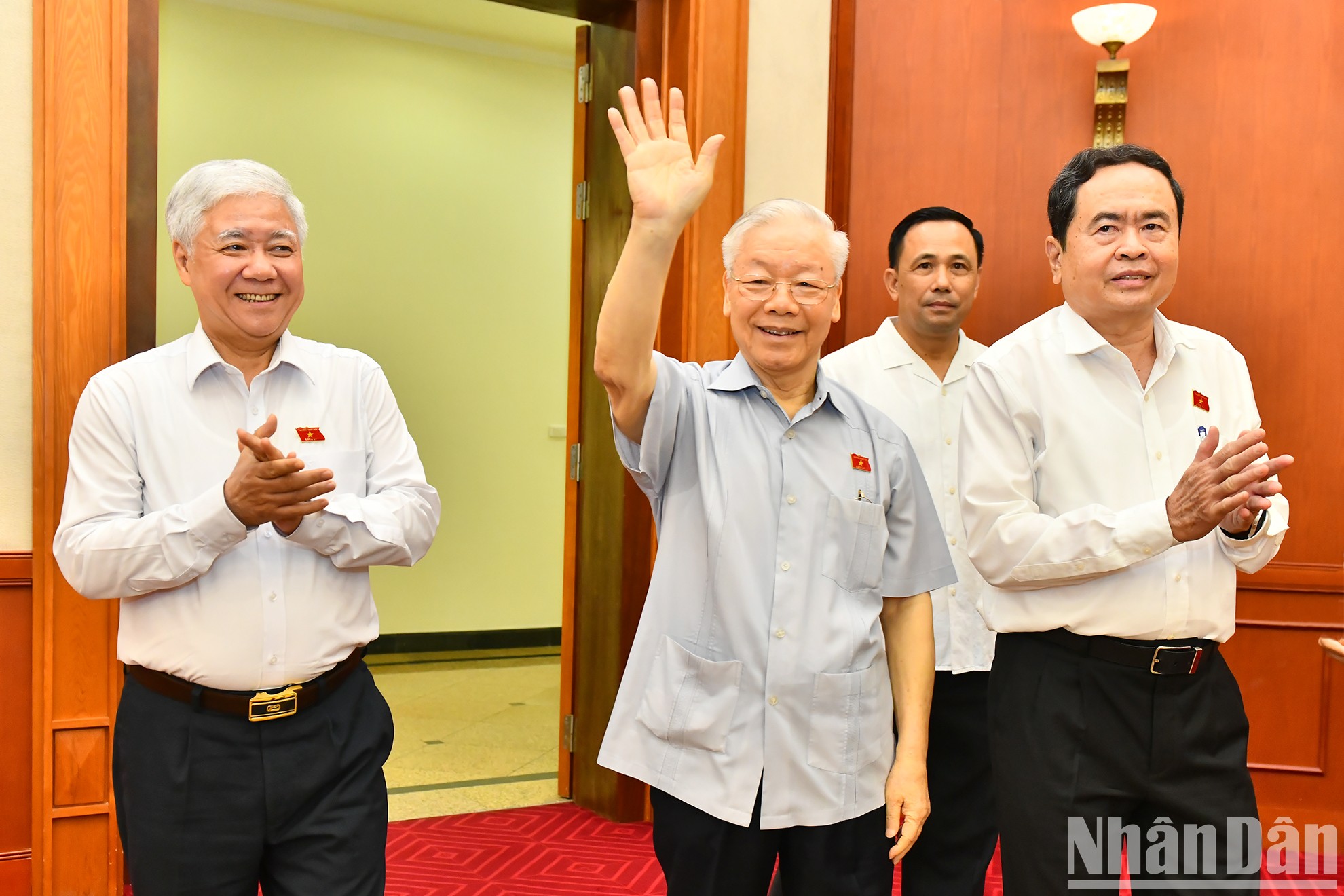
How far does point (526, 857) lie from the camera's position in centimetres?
374

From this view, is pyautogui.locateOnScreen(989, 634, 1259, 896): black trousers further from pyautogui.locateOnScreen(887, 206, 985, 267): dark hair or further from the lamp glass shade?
the lamp glass shade

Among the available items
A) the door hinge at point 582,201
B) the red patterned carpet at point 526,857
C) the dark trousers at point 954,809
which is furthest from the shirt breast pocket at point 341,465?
the door hinge at point 582,201

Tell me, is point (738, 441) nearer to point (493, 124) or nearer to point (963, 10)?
point (963, 10)

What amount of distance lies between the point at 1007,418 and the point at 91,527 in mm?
1726

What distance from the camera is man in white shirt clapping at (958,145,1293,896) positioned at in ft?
6.60

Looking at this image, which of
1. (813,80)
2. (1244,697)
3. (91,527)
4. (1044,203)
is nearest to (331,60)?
(813,80)

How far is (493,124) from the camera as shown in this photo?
7.30 meters

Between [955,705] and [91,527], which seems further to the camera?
[955,705]

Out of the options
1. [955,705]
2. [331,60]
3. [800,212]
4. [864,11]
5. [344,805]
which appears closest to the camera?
[800,212]

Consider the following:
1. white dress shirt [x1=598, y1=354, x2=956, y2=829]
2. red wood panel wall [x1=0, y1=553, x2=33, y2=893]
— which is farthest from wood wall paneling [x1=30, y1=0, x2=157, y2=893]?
white dress shirt [x1=598, y1=354, x2=956, y2=829]

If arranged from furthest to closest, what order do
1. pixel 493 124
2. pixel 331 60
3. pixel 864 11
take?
pixel 493 124
pixel 331 60
pixel 864 11

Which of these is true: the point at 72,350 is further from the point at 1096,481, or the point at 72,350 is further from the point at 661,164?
the point at 1096,481

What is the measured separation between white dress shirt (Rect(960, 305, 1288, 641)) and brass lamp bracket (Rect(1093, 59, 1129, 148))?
2058mm

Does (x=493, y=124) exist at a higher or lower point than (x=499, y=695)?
higher
